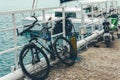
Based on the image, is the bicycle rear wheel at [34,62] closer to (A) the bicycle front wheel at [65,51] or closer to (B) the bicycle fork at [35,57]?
(B) the bicycle fork at [35,57]

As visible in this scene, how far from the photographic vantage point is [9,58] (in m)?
17.7

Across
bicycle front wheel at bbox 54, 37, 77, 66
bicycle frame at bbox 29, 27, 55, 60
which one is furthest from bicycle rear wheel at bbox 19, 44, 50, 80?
bicycle front wheel at bbox 54, 37, 77, 66

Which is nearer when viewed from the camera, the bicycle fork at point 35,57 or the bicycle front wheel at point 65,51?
the bicycle fork at point 35,57

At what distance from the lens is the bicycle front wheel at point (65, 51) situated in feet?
26.4

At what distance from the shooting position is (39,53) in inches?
283

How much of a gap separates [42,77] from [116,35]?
742 centimetres

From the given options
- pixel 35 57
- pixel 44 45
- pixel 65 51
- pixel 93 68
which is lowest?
pixel 93 68

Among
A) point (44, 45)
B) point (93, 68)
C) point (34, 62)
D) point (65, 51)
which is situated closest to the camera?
point (34, 62)

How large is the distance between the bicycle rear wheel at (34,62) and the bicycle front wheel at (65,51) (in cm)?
69

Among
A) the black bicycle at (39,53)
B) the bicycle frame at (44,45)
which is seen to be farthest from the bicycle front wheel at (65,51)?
the bicycle frame at (44,45)

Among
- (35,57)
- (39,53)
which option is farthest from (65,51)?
(35,57)

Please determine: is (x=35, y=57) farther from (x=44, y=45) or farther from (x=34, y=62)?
(x=44, y=45)

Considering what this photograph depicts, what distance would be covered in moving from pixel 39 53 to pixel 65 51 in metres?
1.37

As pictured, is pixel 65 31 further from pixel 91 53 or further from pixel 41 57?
pixel 41 57
